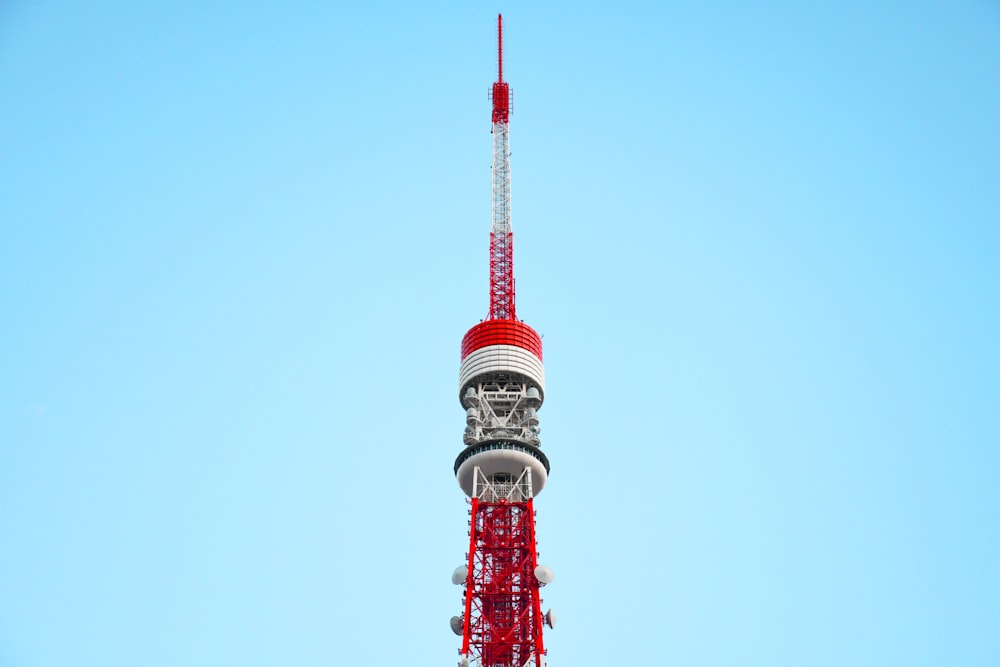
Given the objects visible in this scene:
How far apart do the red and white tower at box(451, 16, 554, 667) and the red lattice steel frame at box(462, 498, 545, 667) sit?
0.09 metres

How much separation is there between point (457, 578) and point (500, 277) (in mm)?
36177

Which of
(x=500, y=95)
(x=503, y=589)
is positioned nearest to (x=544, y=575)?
(x=503, y=589)

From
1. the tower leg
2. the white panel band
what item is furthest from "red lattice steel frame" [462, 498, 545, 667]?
the white panel band

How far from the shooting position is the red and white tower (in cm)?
10656

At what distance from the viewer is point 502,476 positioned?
117000 mm

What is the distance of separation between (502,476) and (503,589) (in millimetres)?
11780

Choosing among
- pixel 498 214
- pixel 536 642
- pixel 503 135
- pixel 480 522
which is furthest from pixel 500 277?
pixel 536 642

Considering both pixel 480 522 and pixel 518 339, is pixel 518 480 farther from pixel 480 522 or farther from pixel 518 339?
pixel 518 339

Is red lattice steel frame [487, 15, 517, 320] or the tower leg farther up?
red lattice steel frame [487, 15, 517, 320]

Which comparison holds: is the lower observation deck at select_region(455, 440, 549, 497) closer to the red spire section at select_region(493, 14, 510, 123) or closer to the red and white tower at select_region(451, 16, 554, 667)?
the red and white tower at select_region(451, 16, 554, 667)

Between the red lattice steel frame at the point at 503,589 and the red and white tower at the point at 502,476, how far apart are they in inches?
3.5

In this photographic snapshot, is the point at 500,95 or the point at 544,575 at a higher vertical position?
the point at 500,95

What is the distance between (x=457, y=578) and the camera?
359 feet

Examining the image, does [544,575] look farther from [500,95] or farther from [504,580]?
[500,95]
